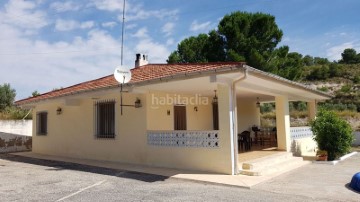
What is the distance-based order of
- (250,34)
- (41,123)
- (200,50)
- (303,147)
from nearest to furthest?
(303,147) < (41,123) < (250,34) < (200,50)

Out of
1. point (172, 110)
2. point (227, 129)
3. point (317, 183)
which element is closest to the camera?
point (317, 183)

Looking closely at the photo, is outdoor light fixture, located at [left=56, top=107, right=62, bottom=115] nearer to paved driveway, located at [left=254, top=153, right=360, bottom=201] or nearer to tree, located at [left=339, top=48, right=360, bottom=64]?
paved driveway, located at [left=254, top=153, right=360, bottom=201]

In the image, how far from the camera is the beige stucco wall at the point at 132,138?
953 cm

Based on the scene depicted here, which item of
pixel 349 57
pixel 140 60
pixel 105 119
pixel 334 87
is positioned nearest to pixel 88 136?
pixel 105 119

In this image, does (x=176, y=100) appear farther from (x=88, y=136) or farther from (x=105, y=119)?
(x=88, y=136)

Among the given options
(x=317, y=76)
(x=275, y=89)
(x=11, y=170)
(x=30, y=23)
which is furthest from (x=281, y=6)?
(x=317, y=76)

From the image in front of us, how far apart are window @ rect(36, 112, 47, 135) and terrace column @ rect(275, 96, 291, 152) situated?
38.6 feet

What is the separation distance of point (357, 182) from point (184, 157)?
15.9 ft

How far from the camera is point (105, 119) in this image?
13.2 meters

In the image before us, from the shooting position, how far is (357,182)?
Answer: 7.37 m

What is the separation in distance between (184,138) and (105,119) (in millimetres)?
4308

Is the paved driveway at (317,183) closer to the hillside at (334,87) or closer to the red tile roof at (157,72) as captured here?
the red tile roof at (157,72)

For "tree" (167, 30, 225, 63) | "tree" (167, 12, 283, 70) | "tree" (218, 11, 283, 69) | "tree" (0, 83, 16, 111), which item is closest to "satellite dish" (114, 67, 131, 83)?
"tree" (167, 12, 283, 70)

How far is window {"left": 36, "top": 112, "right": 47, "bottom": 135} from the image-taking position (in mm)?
17039
